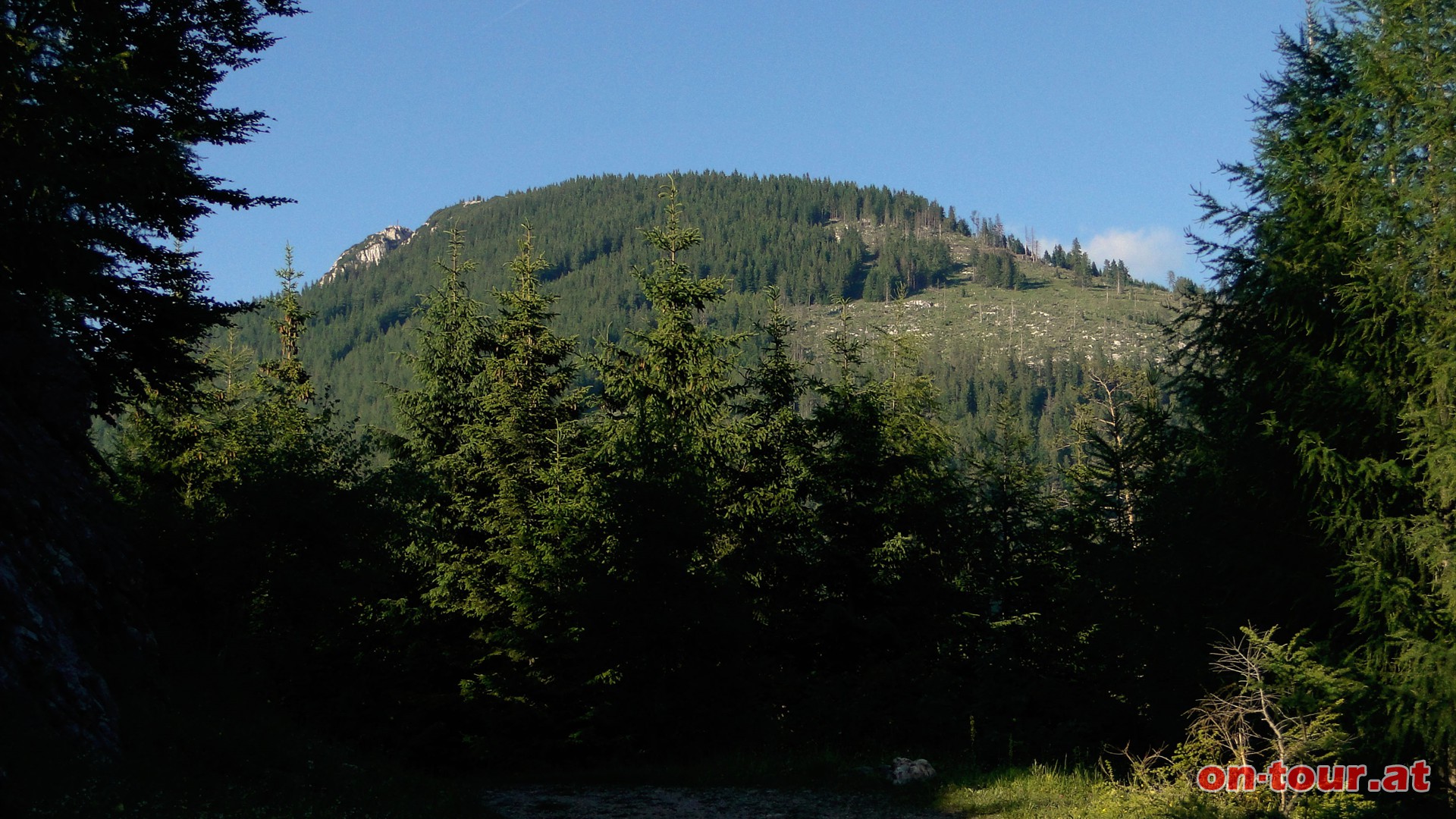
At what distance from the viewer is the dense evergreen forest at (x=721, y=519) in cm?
1071

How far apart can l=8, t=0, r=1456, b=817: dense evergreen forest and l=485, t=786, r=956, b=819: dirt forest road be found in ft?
8.85

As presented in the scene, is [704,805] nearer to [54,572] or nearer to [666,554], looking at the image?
[666,554]

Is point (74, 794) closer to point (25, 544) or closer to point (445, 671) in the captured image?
point (25, 544)

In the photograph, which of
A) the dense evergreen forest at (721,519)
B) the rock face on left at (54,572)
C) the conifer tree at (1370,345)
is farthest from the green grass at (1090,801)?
the rock face on left at (54,572)

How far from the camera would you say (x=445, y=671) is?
2100 cm

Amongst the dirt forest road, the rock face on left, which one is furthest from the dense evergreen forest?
the dirt forest road

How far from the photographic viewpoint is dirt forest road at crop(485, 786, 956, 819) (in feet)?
35.2

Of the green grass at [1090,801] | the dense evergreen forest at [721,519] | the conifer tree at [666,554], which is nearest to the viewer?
the green grass at [1090,801]

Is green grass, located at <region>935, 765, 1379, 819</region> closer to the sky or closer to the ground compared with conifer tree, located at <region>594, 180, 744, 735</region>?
closer to the ground

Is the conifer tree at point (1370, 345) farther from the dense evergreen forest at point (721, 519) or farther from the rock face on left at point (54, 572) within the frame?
the rock face on left at point (54, 572)

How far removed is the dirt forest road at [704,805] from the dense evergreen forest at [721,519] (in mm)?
2698

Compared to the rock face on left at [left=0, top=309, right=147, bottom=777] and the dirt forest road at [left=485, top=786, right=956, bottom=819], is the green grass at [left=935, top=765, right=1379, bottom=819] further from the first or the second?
the rock face on left at [left=0, top=309, right=147, bottom=777]

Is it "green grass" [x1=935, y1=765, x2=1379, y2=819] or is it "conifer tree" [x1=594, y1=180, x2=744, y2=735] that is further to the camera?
"conifer tree" [x1=594, y1=180, x2=744, y2=735]

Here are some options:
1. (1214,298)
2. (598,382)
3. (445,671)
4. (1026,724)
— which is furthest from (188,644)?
(1214,298)
